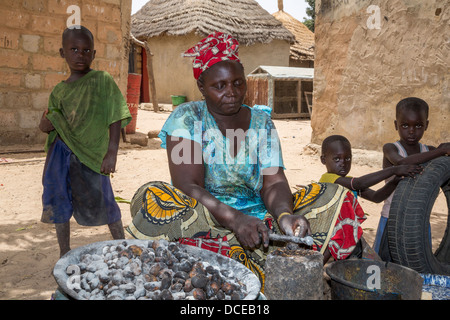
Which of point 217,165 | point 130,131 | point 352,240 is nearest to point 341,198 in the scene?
point 352,240

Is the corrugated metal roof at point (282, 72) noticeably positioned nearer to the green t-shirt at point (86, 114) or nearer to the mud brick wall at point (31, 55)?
the mud brick wall at point (31, 55)

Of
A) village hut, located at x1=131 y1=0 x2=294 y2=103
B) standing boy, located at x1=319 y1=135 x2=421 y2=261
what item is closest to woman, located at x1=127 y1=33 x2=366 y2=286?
standing boy, located at x1=319 y1=135 x2=421 y2=261

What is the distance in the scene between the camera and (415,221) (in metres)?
2.13

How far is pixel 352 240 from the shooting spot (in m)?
2.11

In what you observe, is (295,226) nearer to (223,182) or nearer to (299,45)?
(223,182)

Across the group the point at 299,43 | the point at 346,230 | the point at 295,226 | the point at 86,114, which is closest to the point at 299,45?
the point at 299,43

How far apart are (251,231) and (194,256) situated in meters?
0.26

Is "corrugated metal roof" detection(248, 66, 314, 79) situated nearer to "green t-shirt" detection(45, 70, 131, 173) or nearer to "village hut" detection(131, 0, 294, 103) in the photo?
"village hut" detection(131, 0, 294, 103)

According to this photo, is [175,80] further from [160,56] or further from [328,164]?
[328,164]

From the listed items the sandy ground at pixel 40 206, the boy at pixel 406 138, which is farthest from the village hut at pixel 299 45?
the boy at pixel 406 138

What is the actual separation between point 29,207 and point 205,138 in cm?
261

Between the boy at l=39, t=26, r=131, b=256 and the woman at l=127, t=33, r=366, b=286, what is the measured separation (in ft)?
2.12

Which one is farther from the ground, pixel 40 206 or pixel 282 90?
pixel 282 90

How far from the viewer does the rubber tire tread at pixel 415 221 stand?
2133 mm
